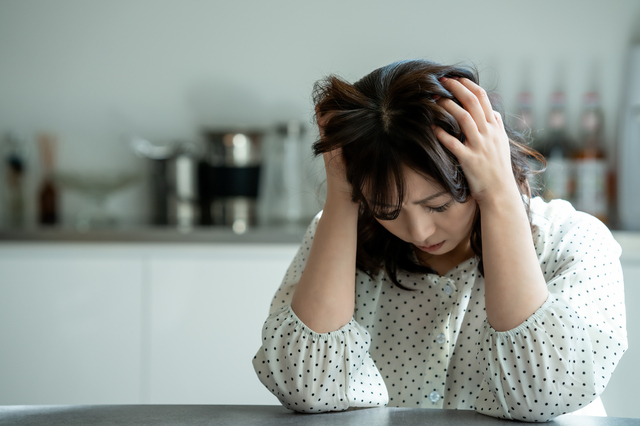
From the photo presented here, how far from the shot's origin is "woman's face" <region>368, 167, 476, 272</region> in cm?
70

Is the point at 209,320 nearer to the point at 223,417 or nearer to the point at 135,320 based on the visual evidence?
the point at 135,320

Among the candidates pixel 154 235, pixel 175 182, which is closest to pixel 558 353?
pixel 154 235

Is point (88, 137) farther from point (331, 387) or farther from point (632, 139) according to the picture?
A: point (632, 139)

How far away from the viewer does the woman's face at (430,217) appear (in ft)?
2.30

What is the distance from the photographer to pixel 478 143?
674mm

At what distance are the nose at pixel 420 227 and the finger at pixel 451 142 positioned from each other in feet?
0.34

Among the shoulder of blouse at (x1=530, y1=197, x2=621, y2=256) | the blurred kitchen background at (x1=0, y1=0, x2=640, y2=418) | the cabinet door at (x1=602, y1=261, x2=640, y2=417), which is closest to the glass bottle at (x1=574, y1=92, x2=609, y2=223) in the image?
the blurred kitchen background at (x1=0, y1=0, x2=640, y2=418)

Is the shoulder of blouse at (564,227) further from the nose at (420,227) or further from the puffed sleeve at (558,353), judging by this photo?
the nose at (420,227)

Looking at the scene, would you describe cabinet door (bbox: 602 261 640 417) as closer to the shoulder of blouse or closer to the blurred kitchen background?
the blurred kitchen background

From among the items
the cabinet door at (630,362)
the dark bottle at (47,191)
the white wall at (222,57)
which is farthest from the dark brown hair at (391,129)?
the dark bottle at (47,191)

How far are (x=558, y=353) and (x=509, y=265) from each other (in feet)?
0.39

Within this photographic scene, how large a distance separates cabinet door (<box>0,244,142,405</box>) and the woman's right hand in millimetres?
1149

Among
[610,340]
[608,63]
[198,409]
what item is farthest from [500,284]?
[608,63]

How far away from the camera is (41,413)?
59cm
